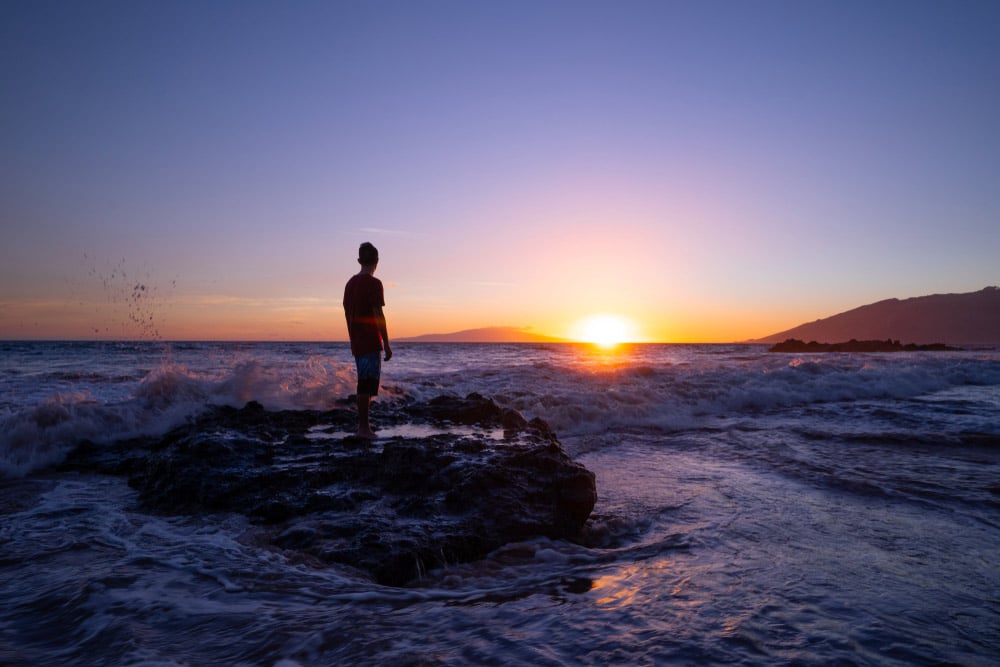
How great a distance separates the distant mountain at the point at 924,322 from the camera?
96.7 meters

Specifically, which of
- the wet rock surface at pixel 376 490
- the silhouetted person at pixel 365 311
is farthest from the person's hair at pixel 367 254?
the wet rock surface at pixel 376 490

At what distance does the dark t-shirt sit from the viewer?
7031 mm

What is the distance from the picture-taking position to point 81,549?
339 cm

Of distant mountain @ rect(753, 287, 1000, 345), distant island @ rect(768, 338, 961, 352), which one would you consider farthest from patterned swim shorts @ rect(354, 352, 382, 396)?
distant mountain @ rect(753, 287, 1000, 345)

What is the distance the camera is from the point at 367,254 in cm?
706

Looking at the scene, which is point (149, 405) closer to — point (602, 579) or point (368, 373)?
point (368, 373)

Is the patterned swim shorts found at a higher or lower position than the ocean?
higher

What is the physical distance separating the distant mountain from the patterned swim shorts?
371 ft

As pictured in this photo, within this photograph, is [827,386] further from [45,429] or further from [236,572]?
[45,429]

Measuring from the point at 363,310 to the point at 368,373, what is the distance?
0.85 m

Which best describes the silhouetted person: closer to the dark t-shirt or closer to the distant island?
the dark t-shirt

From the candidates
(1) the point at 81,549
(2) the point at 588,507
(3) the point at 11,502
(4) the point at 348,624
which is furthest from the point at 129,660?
(3) the point at 11,502

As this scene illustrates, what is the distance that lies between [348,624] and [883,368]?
2095cm

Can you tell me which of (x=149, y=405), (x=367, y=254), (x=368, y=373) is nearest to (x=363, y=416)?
(x=368, y=373)
